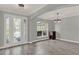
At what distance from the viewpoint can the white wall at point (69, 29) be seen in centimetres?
828

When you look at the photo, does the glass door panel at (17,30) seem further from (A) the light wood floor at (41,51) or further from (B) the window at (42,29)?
(B) the window at (42,29)

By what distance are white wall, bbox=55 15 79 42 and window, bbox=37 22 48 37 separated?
1380mm

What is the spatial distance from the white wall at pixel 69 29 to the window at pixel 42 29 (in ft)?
4.53

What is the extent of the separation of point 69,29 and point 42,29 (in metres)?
2.85

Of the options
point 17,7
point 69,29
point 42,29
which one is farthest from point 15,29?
point 69,29

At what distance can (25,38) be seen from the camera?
8219 mm

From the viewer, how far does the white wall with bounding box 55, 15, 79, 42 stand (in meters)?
8.28

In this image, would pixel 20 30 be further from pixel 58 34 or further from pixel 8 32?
pixel 58 34

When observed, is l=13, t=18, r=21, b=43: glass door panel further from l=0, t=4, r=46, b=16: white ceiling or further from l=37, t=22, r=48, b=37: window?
l=37, t=22, r=48, b=37: window

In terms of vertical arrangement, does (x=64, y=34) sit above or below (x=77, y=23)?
below

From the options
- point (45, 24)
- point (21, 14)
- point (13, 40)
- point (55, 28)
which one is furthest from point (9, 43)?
point (55, 28)

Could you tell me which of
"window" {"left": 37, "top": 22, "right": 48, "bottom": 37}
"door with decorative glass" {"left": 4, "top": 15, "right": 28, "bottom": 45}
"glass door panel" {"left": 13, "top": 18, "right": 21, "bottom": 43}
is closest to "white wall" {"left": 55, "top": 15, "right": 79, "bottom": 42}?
"window" {"left": 37, "top": 22, "right": 48, "bottom": 37}

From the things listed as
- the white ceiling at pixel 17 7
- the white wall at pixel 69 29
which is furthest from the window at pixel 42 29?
the white ceiling at pixel 17 7
